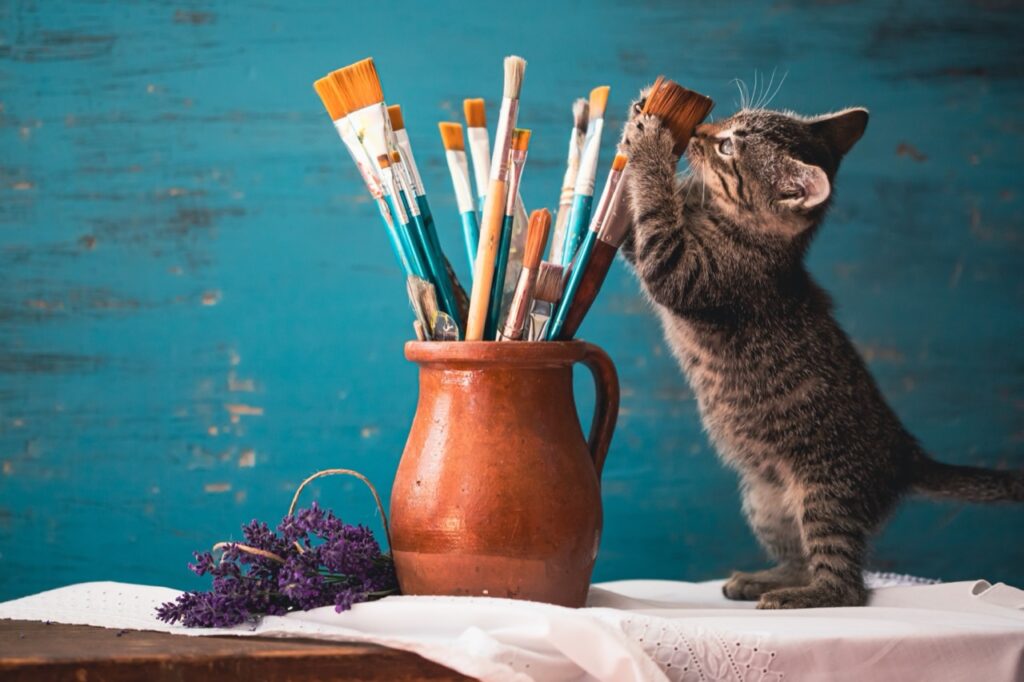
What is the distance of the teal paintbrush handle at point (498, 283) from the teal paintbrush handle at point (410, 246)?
6 cm

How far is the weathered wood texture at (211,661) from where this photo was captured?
692 millimetres

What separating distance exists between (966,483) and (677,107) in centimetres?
53

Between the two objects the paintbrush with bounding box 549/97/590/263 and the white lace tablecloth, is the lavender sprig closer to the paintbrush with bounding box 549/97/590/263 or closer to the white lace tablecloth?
the white lace tablecloth

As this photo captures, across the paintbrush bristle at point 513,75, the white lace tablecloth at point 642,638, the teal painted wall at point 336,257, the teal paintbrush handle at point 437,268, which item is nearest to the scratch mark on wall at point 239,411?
the teal painted wall at point 336,257

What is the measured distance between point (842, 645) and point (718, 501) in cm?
84

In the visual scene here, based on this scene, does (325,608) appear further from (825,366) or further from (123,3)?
(123,3)

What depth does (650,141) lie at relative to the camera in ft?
3.17

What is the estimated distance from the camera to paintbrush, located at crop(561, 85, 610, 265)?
0.88 m

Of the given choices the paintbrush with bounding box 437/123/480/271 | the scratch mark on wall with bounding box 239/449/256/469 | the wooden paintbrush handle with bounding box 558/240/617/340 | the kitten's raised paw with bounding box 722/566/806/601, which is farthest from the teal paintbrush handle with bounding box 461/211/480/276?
the scratch mark on wall with bounding box 239/449/256/469

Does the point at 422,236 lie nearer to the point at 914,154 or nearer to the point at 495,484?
the point at 495,484

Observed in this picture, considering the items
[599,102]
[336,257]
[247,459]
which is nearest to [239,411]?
[247,459]

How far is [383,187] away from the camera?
85 cm

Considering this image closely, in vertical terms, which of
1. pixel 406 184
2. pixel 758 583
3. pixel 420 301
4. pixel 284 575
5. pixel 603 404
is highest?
pixel 406 184

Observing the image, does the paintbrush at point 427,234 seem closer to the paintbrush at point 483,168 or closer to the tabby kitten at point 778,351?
the paintbrush at point 483,168
